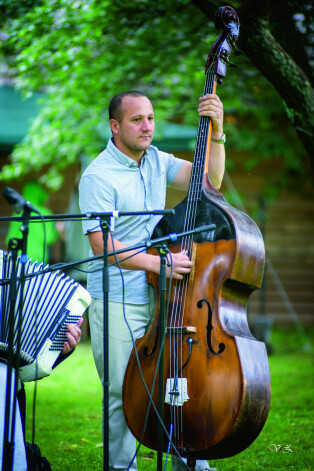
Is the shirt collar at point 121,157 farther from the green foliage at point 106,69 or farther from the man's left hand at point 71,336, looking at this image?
the green foliage at point 106,69

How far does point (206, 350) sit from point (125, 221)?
2.83 feet

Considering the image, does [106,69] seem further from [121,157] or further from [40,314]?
[40,314]

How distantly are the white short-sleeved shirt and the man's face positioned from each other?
0.09 metres

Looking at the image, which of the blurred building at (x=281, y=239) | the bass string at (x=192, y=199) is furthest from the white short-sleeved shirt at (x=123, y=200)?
the blurred building at (x=281, y=239)

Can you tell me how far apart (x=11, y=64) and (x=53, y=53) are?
1.10 metres

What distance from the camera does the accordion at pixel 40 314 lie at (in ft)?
10.6

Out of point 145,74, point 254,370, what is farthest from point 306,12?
point 254,370

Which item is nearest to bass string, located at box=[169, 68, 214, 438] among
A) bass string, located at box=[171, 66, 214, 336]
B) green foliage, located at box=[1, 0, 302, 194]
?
bass string, located at box=[171, 66, 214, 336]

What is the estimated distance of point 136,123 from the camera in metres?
3.45

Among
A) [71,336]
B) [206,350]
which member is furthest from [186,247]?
[71,336]

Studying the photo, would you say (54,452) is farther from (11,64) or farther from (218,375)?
(11,64)

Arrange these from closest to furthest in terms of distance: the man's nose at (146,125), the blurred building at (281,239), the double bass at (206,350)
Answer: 1. the double bass at (206,350)
2. the man's nose at (146,125)
3. the blurred building at (281,239)

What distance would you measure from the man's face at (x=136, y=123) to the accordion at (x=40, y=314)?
0.85 m

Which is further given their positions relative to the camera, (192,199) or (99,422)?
(99,422)
